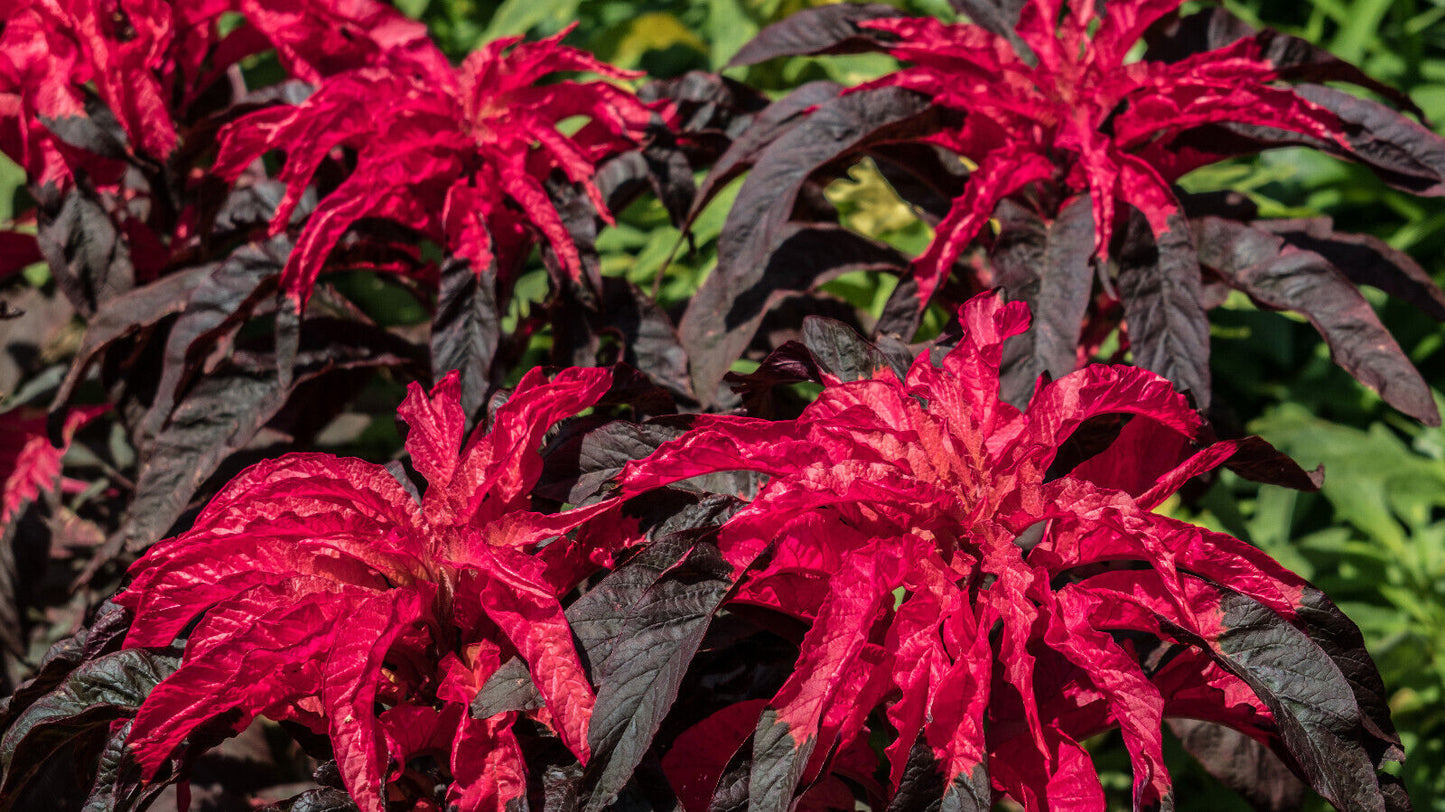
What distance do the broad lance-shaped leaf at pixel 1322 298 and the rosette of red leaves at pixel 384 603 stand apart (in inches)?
21.4

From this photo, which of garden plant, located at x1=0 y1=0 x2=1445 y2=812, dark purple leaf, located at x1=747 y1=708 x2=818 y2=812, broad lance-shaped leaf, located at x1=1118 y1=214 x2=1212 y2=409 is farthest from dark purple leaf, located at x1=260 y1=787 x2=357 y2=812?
broad lance-shaped leaf, located at x1=1118 y1=214 x2=1212 y2=409

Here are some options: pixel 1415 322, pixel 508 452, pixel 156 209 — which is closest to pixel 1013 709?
pixel 508 452

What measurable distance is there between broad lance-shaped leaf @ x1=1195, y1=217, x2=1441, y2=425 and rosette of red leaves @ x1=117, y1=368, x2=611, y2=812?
0.54m

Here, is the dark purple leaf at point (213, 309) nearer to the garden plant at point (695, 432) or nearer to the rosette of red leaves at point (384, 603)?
the garden plant at point (695, 432)

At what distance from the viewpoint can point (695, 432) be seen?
68cm

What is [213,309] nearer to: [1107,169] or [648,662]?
[648,662]

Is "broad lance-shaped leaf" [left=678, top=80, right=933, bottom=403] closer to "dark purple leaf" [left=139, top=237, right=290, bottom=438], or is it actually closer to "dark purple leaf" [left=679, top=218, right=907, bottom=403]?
"dark purple leaf" [left=679, top=218, right=907, bottom=403]

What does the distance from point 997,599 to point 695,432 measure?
20 centimetres

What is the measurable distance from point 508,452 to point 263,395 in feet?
1.29

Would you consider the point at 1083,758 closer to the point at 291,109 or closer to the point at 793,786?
the point at 793,786

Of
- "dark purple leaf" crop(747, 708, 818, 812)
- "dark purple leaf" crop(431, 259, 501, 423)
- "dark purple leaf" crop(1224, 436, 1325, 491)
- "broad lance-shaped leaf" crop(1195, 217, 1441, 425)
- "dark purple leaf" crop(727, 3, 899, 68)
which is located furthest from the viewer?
"dark purple leaf" crop(727, 3, 899, 68)

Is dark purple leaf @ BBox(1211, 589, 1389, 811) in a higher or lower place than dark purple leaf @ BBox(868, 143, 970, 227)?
lower

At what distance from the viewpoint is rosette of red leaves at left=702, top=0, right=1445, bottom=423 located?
87 centimetres

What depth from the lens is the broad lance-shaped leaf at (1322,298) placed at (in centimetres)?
84
